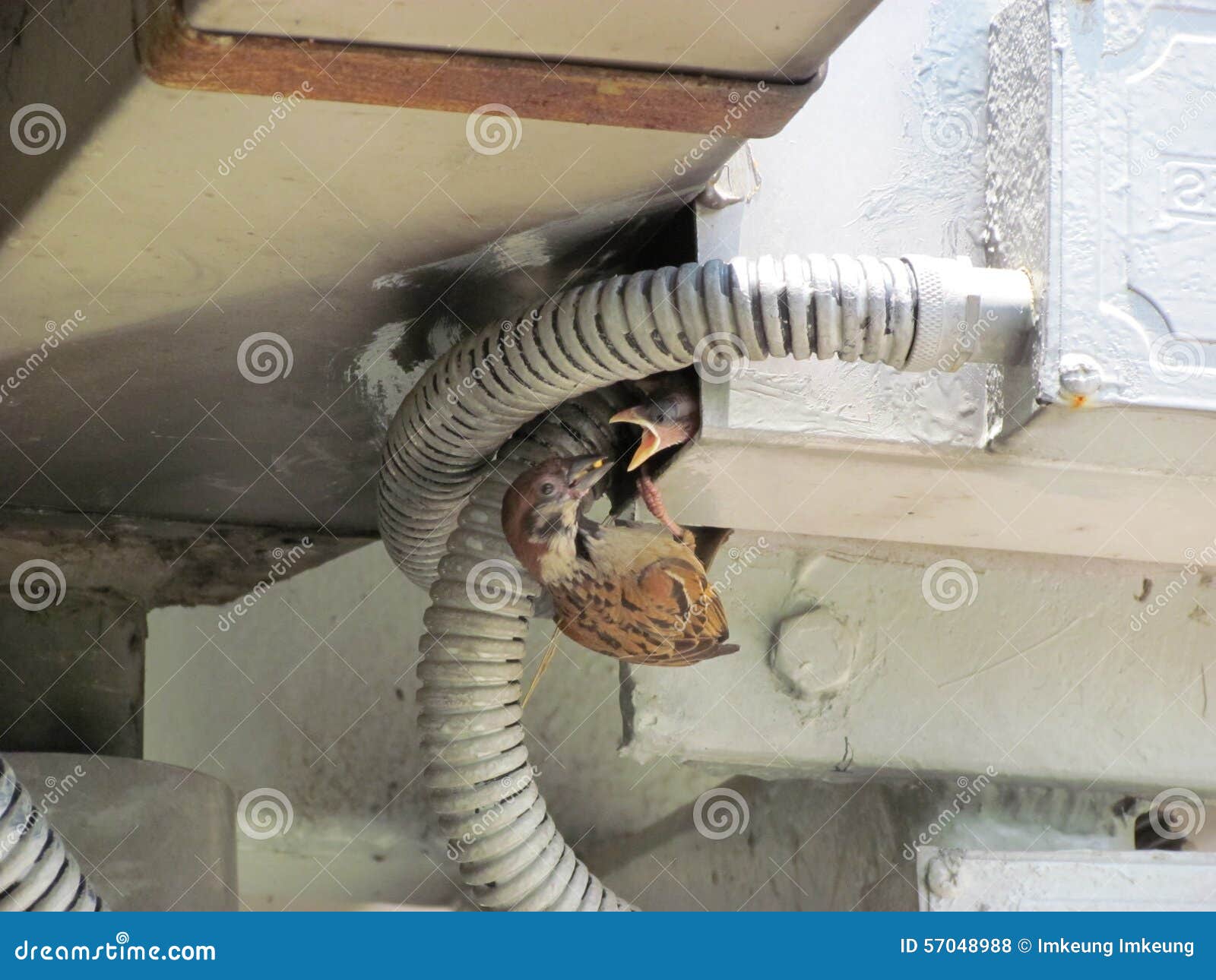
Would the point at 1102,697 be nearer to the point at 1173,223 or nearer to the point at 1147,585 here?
the point at 1147,585

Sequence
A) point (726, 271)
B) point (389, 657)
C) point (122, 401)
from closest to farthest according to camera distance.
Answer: point (726, 271)
point (122, 401)
point (389, 657)

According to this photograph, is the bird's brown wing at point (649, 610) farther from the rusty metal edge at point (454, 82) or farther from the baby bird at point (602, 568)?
the rusty metal edge at point (454, 82)

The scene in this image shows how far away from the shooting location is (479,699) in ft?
7.19

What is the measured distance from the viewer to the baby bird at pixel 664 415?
2.04 m

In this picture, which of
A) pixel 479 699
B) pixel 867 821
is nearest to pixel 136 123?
pixel 479 699

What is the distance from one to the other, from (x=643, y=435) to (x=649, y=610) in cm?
26

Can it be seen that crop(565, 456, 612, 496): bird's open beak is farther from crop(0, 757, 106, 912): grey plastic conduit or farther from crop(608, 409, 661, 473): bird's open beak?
crop(0, 757, 106, 912): grey plastic conduit

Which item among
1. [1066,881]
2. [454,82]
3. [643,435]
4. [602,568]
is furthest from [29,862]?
[1066,881]

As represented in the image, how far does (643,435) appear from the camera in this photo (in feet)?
6.82

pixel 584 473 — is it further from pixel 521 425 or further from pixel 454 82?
pixel 454 82

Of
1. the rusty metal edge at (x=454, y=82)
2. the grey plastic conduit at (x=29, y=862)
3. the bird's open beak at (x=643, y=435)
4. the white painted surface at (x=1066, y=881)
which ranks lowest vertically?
the grey plastic conduit at (x=29, y=862)

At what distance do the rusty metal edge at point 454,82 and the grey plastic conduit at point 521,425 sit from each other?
0.23 m

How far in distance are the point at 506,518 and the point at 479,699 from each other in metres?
0.26

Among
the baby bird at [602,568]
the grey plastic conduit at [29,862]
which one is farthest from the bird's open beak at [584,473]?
the grey plastic conduit at [29,862]
